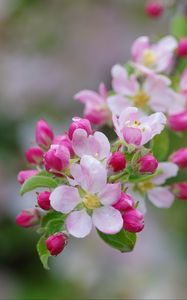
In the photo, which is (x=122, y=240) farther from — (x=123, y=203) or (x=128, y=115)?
(x=128, y=115)

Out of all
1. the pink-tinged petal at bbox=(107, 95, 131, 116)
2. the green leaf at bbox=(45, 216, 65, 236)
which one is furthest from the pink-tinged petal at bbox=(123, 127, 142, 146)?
the pink-tinged petal at bbox=(107, 95, 131, 116)

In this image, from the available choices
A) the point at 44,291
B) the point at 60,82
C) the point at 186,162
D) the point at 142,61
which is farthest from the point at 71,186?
the point at 60,82

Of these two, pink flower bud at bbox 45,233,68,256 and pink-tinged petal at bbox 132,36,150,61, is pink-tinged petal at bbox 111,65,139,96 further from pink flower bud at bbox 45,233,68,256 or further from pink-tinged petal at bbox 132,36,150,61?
pink flower bud at bbox 45,233,68,256

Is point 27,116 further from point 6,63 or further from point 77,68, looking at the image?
Result: point 77,68

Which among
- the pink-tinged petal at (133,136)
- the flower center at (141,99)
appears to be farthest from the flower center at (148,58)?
the pink-tinged petal at (133,136)

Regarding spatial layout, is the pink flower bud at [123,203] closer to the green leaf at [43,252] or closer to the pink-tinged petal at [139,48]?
the green leaf at [43,252]

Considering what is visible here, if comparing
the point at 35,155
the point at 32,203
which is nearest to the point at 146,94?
the point at 35,155
